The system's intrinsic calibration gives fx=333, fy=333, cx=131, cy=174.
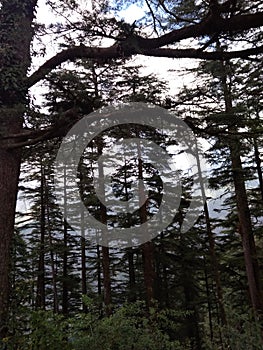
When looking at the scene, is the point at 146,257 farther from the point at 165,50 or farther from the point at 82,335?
the point at 165,50

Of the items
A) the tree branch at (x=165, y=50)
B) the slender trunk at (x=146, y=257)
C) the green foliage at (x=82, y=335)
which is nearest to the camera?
the green foliage at (x=82, y=335)

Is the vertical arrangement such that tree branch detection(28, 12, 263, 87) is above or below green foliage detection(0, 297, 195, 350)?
above

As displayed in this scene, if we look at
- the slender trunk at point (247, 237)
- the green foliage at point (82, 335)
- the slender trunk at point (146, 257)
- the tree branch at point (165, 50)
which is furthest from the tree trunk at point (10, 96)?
the slender trunk at point (146, 257)

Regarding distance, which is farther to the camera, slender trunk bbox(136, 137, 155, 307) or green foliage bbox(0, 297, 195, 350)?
slender trunk bbox(136, 137, 155, 307)

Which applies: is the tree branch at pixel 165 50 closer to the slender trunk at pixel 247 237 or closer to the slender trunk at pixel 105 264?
the slender trunk at pixel 105 264

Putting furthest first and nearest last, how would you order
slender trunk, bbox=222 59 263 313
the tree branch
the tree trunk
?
1. slender trunk, bbox=222 59 263 313
2. the tree trunk
3. the tree branch

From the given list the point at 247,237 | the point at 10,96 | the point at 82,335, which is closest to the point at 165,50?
the point at 10,96

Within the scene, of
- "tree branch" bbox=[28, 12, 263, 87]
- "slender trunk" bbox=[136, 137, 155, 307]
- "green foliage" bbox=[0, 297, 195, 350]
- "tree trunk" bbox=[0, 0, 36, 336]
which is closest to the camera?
"green foliage" bbox=[0, 297, 195, 350]

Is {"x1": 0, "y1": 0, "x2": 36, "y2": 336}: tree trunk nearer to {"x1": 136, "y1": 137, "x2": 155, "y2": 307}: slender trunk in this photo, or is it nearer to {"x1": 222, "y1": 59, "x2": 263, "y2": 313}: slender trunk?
{"x1": 222, "y1": 59, "x2": 263, "y2": 313}: slender trunk

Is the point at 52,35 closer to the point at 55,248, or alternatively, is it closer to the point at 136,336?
the point at 136,336

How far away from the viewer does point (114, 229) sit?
12680 millimetres

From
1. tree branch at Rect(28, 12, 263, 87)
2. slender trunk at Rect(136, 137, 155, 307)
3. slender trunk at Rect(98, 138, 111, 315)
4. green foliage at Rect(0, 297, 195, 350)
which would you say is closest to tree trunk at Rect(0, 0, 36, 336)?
tree branch at Rect(28, 12, 263, 87)

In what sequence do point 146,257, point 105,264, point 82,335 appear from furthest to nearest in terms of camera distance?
point 146,257
point 105,264
point 82,335

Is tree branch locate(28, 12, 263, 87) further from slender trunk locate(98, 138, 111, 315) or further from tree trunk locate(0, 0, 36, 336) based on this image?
slender trunk locate(98, 138, 111, 315)
